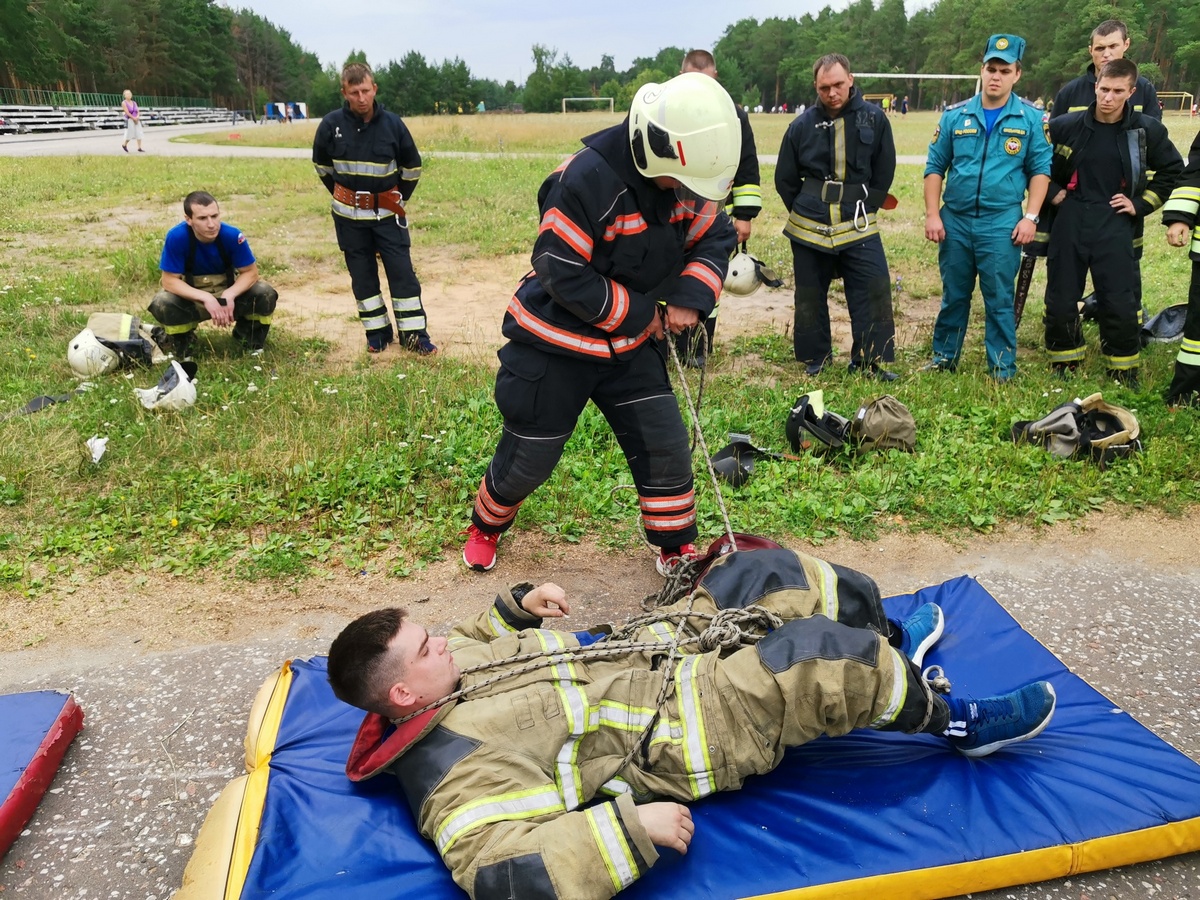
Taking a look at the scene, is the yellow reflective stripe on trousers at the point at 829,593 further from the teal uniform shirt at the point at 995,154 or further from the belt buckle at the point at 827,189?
the teal uniform shirt at the point at 995,154

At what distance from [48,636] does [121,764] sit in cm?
107

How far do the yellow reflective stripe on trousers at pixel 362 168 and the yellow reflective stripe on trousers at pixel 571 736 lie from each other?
17.7 ft

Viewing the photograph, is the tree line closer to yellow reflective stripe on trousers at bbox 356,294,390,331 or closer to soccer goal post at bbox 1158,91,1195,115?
soccer goal post at bbox 1158,91,1195,115

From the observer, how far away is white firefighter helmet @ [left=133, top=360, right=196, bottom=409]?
18.3 ft

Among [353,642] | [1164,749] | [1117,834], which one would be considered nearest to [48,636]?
[353,642]

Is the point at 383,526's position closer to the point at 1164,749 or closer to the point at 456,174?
the point at 1164,749

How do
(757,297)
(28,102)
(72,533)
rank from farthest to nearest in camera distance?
1. (28,102)
2. (757,297)
3. (72,533)

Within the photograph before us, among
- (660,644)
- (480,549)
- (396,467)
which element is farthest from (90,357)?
(660,644)

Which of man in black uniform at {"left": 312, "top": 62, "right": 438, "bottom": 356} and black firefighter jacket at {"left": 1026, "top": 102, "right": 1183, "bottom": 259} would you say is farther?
Answer: man in black uniform at {"left": 312, "top": 62, "right": 438, "bottom": 356}

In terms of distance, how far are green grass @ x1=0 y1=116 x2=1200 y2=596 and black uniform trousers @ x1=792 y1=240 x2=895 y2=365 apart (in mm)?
304

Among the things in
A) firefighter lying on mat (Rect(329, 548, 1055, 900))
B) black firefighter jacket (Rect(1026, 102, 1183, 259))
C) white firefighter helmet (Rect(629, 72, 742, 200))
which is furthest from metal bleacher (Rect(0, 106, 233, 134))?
firefighter lying on mat (Rect(329, 548, 1055, 900))

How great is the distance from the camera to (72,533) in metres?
4.32

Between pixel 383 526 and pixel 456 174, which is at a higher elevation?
pixel 456 174

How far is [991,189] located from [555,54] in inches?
3683
